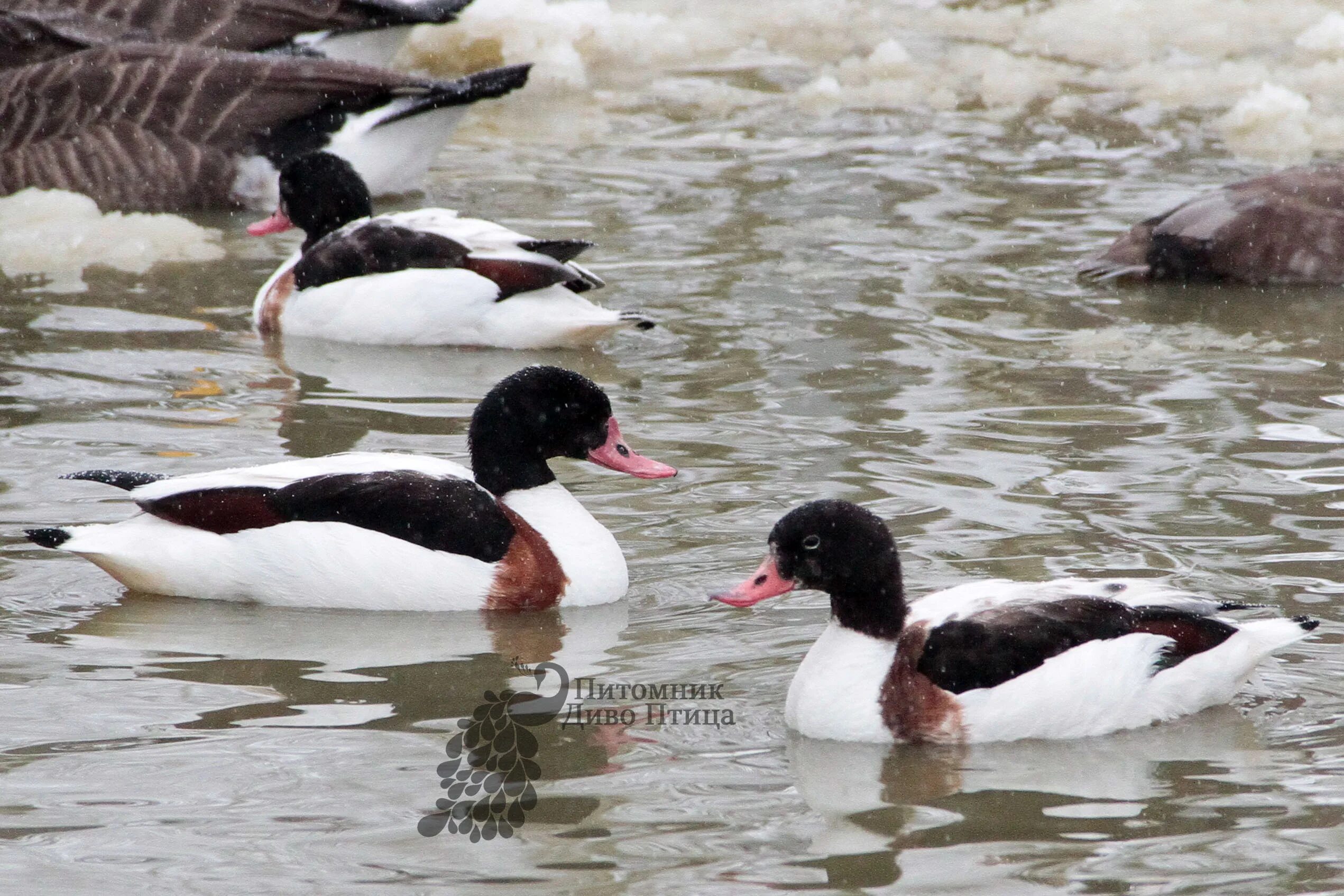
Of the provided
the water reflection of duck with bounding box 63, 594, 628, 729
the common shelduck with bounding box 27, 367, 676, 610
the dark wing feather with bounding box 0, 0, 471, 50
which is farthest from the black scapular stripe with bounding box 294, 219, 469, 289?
the dark wing feather with bounding box 0, 0, 471, 50

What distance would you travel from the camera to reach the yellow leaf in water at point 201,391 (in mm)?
8898

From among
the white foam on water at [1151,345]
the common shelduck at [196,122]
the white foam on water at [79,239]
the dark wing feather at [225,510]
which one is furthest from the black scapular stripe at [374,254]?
the dark wing feather at [225,510]

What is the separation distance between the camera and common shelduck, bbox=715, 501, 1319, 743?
→ 5.37 m

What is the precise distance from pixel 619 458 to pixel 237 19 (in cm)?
755

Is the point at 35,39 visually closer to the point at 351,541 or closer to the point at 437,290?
the point at 437,290

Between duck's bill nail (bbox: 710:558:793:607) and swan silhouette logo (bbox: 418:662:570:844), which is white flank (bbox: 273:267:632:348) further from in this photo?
duck's bill nail (bbox: 710:558:793:607)

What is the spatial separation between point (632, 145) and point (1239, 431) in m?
6.82

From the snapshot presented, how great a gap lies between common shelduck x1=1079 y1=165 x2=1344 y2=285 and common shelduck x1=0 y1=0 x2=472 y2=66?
4983 millimetres

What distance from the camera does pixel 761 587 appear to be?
5641 mm

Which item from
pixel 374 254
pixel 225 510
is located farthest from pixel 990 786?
pixel 374 254

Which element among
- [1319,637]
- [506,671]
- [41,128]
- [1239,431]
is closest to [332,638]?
[506,671]

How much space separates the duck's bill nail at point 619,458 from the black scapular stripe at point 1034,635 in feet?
5.85

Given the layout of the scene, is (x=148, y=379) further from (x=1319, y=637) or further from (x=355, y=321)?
(x=1319, y=637)

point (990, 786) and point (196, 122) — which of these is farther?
point (196, 122)
